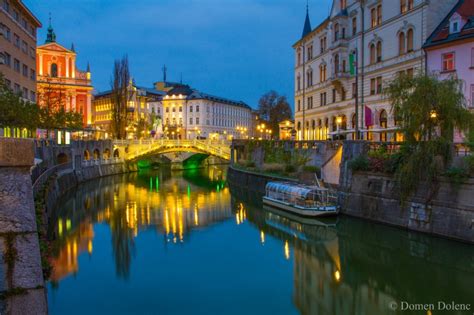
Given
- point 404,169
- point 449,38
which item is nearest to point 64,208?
point 404,169

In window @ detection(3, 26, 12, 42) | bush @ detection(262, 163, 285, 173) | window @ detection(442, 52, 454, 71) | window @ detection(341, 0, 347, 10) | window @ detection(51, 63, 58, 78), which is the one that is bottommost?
bush @ detection(262, 163, 285, 173)

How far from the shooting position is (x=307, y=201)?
30.3 meters

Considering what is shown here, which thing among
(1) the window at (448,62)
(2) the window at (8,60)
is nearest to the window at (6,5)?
(2) the window at (8,60)

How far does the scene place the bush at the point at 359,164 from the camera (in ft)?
89.4

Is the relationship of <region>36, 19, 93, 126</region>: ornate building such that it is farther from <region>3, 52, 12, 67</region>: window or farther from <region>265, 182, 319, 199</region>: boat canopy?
<region>265, 182, 319, 199</region>: boat canopy

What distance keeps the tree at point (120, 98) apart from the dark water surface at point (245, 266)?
41034mm

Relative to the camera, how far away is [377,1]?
4372 cm

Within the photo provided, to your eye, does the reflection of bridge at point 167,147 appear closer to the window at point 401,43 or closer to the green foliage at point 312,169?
the green foliage at point 312,169

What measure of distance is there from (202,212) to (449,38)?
74.9 feet

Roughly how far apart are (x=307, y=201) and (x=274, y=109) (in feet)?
210

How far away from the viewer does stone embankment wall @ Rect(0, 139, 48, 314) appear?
6672mm

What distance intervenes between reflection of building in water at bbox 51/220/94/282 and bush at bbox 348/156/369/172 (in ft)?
51.2

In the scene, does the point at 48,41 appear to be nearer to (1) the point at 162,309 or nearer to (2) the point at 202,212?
(2) the point at 202,212

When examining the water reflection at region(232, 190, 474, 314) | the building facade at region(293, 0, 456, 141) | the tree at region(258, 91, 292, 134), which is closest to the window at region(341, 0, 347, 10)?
the building facade at region(293, 0, 456, 141)
